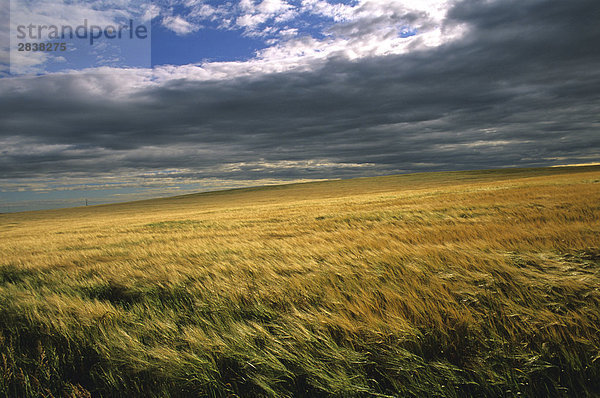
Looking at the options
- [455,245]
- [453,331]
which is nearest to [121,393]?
[453,331]

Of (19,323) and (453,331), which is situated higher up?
(453,331)

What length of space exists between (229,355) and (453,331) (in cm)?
213

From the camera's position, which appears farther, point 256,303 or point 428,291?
point 256,303

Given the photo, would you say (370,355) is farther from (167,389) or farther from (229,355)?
(167,389)

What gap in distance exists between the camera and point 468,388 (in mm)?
2201

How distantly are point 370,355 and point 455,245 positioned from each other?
4128 millimetres

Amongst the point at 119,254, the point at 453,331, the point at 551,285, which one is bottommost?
the point at 119,254

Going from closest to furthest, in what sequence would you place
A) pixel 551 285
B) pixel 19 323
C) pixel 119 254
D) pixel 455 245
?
1. pixel 551 285
2. pixel 19 323
3. pixel 455 245
4. pixel 119 254

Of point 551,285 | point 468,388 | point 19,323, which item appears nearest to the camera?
point 468,388

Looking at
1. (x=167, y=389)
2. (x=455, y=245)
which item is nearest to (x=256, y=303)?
(x=167, y=389)

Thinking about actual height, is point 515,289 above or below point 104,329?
above

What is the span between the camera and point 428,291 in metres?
3.57

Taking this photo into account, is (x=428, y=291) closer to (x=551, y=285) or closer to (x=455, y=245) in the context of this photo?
(x=551, y=285)

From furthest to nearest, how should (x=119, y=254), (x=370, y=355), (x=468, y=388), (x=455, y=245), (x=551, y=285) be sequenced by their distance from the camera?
(x=119, y=254), (x=455, y=245), (x=551, y=285), (x=370, y=355), (x=468, y=388)
